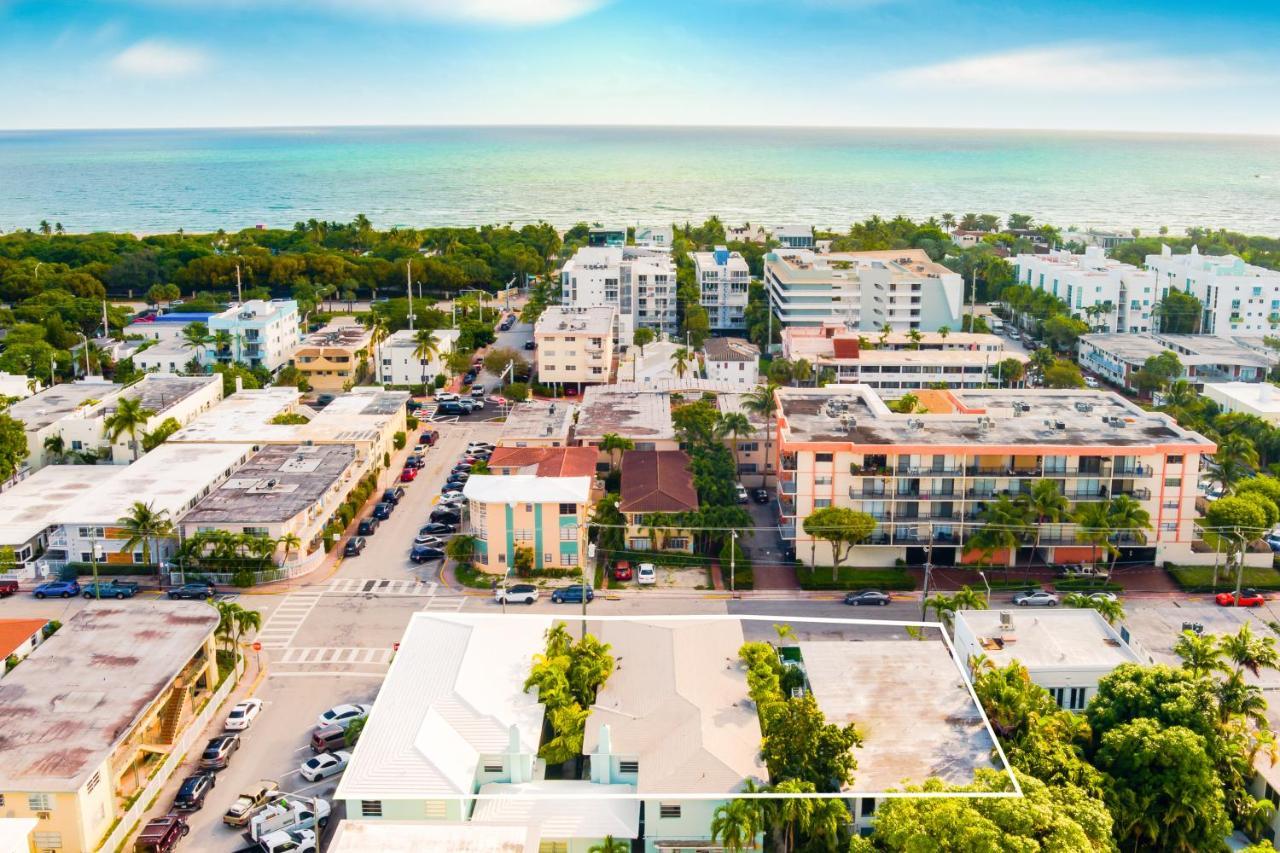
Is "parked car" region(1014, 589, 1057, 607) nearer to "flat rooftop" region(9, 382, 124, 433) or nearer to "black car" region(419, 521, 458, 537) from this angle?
"black car" region(419, 521, 458, 537)

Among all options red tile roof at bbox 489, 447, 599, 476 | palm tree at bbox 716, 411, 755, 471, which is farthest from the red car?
red tile roof at bbox 489, 447, 599, 476

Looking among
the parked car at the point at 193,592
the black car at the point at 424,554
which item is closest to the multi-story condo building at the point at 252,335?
Answer: the black car at the point at 424,554

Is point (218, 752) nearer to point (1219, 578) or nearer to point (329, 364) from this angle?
point (1219, 578)

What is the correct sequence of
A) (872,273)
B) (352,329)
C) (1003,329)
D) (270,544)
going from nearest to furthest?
(270,544)
(352,329)
(872,273)
(1003,329)

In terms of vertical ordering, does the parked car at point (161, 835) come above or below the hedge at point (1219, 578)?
below

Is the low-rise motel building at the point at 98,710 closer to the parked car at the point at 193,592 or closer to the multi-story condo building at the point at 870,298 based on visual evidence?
the parked car at the point at 193,592

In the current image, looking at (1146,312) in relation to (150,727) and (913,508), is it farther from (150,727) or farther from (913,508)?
(150,727)

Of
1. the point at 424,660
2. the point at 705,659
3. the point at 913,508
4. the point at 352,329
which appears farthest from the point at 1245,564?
the point at 352,329
